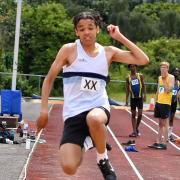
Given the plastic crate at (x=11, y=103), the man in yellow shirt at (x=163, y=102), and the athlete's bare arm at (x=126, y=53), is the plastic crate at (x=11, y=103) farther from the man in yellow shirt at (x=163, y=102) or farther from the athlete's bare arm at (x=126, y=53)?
the athlete's bare arm at (x=126, y=53)

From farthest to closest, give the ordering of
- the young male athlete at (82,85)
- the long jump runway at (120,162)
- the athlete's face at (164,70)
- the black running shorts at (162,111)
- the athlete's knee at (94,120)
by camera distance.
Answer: the black running shorts at (162,111) < the athlete's face at (164,70) < the long jump runway at (120,162) < the young male athlete at (82,85) < the athlete's knee at (94,120)

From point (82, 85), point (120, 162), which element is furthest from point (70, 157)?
point (120, 162)

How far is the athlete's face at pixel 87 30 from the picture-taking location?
19.6 ft

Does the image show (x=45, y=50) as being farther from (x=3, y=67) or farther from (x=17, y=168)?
(x=17, y=168)

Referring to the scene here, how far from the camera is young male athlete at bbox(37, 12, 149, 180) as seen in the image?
233 inches

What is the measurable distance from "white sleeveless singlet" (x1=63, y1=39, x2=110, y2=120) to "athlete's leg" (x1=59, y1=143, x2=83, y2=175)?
0.32 metres

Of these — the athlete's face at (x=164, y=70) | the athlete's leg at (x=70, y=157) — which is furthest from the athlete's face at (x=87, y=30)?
the athlete's face at (x=164, y=70)

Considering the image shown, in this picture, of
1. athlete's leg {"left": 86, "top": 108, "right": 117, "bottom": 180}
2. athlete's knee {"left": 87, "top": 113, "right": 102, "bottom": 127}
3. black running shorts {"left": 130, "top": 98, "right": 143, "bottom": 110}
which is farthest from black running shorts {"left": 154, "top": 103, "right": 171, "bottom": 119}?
athlete's knee {"left": 87, "top": 113, "right": 102, "bottom": 127}

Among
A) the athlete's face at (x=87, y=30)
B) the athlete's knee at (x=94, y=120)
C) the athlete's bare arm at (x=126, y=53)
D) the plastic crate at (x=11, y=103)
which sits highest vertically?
the athlete's face at (x=87, y=30)

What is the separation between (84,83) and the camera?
5922mm

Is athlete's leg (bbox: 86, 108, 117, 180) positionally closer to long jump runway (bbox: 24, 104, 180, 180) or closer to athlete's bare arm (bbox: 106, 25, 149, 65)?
athlete's bare arm (bbox: 106, 25, 149, 65)

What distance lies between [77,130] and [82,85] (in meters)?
0.44

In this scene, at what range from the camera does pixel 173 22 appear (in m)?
78.6

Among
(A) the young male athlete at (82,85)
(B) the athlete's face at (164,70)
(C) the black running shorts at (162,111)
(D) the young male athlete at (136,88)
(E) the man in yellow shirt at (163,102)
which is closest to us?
(A) the young male athlete at (82,85)
